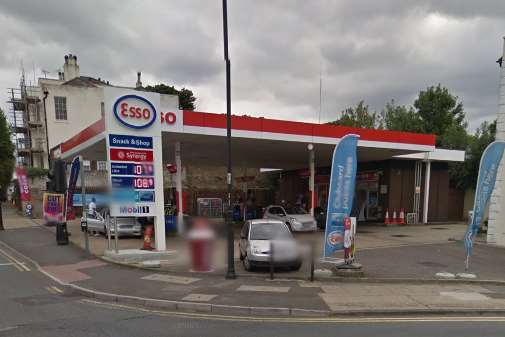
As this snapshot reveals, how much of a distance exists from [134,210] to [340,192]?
692 cm

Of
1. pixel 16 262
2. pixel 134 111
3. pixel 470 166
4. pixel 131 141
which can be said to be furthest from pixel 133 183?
pixel 470 166

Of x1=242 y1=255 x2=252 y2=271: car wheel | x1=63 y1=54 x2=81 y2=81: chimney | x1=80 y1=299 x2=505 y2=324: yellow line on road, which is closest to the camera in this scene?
x1=80 y1=299 x2=505 y2=324: yellow line on road

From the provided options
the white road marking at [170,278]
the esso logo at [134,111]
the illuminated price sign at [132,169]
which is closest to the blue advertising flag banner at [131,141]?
the esso logo at [134,111]

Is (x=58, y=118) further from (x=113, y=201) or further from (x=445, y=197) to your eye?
(x=445, y=197)

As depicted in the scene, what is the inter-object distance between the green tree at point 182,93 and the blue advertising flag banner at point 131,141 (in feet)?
113

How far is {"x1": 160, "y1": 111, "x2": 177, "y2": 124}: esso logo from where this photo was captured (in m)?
14.6

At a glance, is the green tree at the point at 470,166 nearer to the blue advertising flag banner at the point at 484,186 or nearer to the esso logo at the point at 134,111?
the blue advertising flag banner at the point at 484,186

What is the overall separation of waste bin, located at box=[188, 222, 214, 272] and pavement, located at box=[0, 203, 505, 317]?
38cm

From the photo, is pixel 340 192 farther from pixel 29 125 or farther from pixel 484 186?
pixel 29 125

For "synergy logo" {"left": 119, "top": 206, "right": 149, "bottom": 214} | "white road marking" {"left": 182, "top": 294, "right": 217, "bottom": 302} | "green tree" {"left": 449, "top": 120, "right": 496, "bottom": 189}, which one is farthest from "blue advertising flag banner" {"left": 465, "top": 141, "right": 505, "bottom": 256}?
"green tree" {"left": 449, "top": 120, "right": 496, "bottom": 189}

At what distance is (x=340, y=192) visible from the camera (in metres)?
11.1

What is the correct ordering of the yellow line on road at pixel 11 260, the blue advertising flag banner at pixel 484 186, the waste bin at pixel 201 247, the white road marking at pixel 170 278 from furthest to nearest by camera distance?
the yellow line on road at pixel 11 260 < the blue advertising flag banner at pixel 484 186 < the waste bin at pixel 201 247 < the white road marking at pixel 170 278

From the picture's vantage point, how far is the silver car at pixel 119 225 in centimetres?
1808

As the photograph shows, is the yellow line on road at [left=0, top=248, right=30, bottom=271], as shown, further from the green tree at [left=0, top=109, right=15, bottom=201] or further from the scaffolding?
the scaffolding
